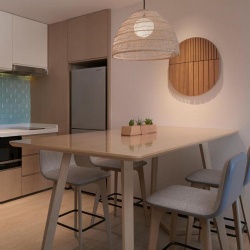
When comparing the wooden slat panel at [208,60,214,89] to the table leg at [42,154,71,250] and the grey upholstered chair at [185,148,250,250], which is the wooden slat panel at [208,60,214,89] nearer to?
the grey upholstered chair at [185,148,250,250]

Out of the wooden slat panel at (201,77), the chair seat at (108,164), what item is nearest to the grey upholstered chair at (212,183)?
the chair seat at (108,164)

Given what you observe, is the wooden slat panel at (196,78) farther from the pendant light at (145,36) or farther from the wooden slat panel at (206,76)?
the pendant light at (145,36)

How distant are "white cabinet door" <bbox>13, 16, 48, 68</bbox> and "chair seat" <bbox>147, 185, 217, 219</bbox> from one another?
9.63 ft

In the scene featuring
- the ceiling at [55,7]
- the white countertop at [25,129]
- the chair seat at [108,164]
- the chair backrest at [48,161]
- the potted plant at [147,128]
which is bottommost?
the chair seat at [108,164]

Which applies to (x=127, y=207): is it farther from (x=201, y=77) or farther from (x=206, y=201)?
(x=201, y=77)

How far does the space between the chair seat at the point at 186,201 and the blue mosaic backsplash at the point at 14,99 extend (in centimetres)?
316

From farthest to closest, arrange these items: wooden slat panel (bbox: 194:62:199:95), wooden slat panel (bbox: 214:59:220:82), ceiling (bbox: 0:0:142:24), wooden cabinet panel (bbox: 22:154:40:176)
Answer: wooden cabinet panel (bbox: 22:154:40:176) → ceiling (bbox: 0:0:142:24) → wooden slat panel (bbox: 194:62:199:95) → wooden slat panel (bbox: 214:59:220:82)

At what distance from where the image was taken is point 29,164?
3.71 meters

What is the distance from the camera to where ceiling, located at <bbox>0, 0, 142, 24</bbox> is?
10.6 feet

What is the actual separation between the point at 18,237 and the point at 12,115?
2.13 m

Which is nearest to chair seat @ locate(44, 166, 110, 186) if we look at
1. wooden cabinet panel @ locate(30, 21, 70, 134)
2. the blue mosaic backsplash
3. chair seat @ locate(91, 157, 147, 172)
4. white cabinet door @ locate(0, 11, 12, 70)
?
chair seat @ locate(91, 157, 147, 172)

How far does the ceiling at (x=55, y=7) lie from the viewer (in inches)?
127

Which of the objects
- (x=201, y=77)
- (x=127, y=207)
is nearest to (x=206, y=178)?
(x=127, y=207)

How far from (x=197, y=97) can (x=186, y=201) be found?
161cm
